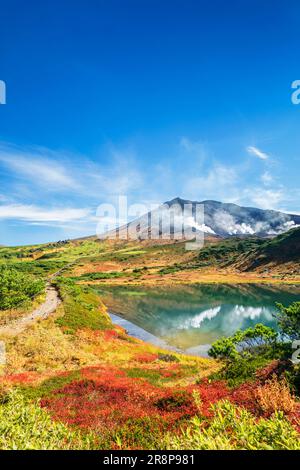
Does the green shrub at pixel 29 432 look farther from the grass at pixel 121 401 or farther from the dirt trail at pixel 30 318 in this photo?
the dirt trail at pixel 30 318

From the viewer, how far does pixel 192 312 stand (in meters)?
78.0

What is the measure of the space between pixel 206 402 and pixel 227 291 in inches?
4191

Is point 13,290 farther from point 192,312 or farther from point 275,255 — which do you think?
point 275,255

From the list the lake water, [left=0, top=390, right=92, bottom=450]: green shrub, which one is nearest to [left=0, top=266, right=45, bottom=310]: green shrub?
the lake water

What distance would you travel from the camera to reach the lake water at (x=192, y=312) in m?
55.0

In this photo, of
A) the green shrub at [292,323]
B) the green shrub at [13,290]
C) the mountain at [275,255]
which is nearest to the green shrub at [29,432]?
the green shrub at [292,323]

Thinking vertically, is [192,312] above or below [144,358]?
below

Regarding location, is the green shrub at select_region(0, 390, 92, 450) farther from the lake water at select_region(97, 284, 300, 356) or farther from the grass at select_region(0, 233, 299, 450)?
the lake water at select_region(97, 284, 300, 356)

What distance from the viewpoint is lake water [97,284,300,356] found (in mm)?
54969

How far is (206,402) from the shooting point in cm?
1414

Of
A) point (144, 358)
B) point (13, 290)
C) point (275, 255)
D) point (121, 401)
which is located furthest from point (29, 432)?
point (275, 255)

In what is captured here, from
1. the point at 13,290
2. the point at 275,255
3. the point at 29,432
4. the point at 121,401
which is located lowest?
the point at 275,255

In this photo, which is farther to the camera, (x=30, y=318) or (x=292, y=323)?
(x=30, y=318)

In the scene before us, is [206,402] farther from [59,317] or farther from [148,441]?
[59,317]
